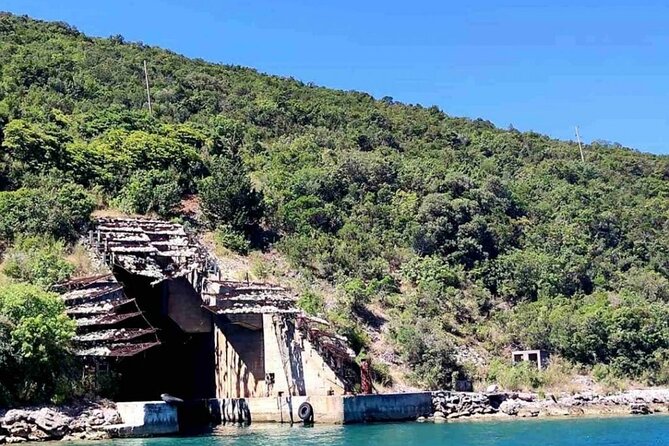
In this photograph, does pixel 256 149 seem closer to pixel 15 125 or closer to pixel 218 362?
pixel 15 125

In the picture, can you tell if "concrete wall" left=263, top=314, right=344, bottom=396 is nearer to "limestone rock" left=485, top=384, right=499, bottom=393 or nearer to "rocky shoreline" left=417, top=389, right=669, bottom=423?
"rocky shoreline" left=417, top=389, right=669, bottom=423

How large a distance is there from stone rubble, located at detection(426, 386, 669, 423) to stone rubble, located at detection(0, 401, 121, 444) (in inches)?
642

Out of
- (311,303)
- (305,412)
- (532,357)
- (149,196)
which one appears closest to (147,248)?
(311,303)

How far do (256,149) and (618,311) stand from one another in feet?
126

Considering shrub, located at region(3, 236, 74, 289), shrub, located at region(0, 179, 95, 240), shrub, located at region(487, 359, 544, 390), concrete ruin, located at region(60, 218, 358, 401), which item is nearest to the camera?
concrete ruin, located at region(60, 218, 358, 401)

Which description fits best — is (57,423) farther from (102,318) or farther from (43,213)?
(43,213)

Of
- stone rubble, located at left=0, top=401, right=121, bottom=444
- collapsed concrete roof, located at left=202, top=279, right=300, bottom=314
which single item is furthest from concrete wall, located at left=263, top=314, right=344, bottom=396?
stone rubble, located at left=0, top=401, right=121, bottom=444

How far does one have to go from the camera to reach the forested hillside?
162 ft

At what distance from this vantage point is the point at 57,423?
32844 mm

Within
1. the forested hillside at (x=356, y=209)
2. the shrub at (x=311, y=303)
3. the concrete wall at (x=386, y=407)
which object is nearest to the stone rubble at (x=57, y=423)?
the forested hillside at (x=356, y=209)

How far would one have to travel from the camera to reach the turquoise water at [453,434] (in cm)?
3178

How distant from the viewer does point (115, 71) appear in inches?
3494

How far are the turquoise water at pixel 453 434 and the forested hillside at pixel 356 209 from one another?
7326mm

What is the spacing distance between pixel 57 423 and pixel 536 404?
25.4m
